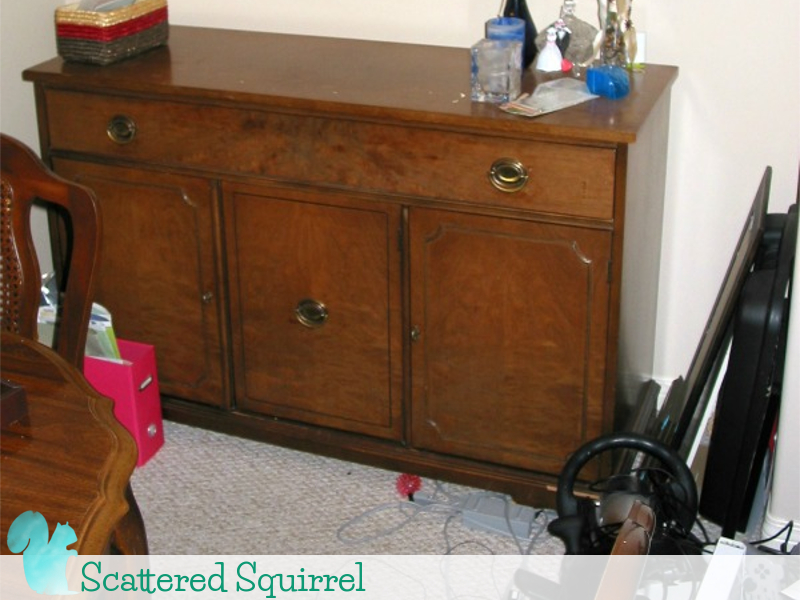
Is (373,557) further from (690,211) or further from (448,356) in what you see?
(690,211)

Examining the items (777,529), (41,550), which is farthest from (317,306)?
(41,550)

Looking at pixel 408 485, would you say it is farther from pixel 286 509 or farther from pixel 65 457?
pixel 65 457

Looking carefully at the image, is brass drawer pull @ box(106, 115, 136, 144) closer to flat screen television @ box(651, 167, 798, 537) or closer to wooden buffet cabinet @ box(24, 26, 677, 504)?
wooden buffet cabinet @ box(24, 26, 677, 504)

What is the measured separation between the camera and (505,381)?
2.40 m

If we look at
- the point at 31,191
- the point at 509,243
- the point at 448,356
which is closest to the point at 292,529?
the point at 448,356

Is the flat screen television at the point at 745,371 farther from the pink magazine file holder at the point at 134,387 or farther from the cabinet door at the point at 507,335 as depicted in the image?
the pink magazine file holder at the point at 134,387

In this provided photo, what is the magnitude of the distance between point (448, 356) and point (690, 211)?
0.64 m

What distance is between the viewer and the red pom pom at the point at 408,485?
8.35 ft

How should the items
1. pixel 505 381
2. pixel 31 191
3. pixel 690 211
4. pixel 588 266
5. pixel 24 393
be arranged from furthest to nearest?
pixel 690 211 → pixel 505 381 → pixel 588 266 → pixel 31 191 → pixel 24 393

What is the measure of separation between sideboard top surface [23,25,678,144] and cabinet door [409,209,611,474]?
208 millimetres

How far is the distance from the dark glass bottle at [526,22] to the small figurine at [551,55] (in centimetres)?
4

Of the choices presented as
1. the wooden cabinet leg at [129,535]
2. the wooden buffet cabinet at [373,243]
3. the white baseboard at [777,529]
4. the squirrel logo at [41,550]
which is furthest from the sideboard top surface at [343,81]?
the squirrel logo at [41,550]

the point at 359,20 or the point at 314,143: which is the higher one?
the point at 359,20

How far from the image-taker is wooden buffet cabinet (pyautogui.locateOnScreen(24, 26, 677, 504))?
7.29 ft
